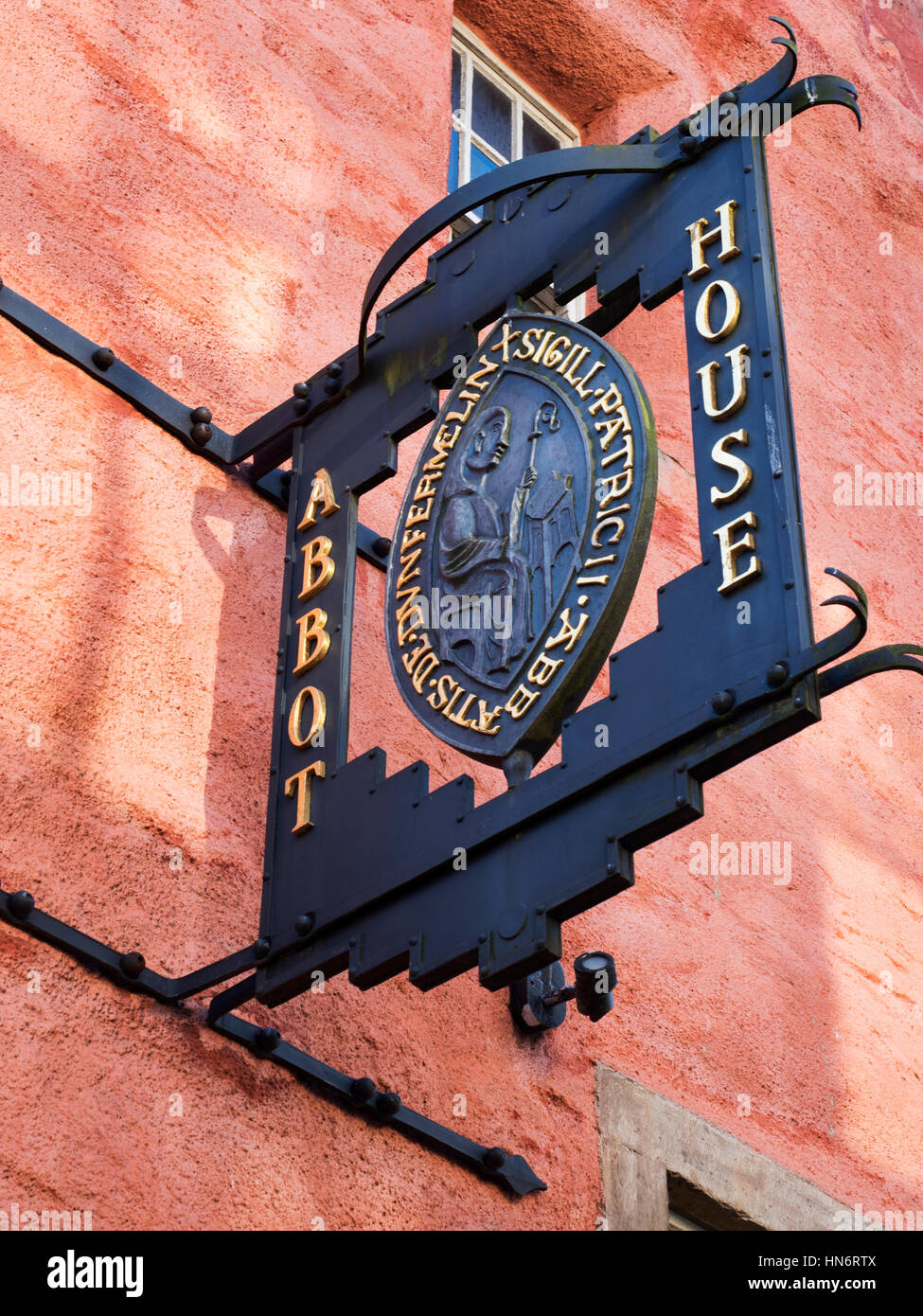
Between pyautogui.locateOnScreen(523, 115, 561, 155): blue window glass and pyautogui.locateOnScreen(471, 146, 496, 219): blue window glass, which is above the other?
pyautogui.locateOnScreen(523, 115, 561, 155): blue window glass

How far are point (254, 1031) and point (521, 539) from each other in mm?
1176

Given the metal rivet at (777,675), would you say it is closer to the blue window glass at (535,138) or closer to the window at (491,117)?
the window at (491,117)

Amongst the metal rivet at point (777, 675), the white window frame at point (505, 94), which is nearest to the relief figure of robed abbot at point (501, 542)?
the metal rivet at point (777, 675)

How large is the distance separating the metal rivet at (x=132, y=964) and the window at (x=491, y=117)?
3.86 metres

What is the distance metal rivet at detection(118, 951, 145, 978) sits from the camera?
377cm

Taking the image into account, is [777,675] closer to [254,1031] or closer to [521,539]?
[521,539]

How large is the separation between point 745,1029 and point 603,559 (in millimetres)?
2167

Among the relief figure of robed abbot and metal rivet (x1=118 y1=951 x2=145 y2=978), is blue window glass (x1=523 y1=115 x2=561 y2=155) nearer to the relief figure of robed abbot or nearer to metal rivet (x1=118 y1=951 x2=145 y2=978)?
the relief figure of robed abbot

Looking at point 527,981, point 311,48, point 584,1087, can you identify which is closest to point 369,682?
point 527,981

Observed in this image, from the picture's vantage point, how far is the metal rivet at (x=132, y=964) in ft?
12.4

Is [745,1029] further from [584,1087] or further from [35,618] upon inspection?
[35,618]

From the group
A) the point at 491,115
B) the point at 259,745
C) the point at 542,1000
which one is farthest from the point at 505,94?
the point at 542,1000

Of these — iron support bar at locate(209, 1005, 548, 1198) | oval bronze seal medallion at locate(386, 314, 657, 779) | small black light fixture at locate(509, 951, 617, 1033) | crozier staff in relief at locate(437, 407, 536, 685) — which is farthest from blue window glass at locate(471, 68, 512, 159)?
iron support bar at locate(209, 1005, 548, 1198)

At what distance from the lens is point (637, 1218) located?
4.62 meters
